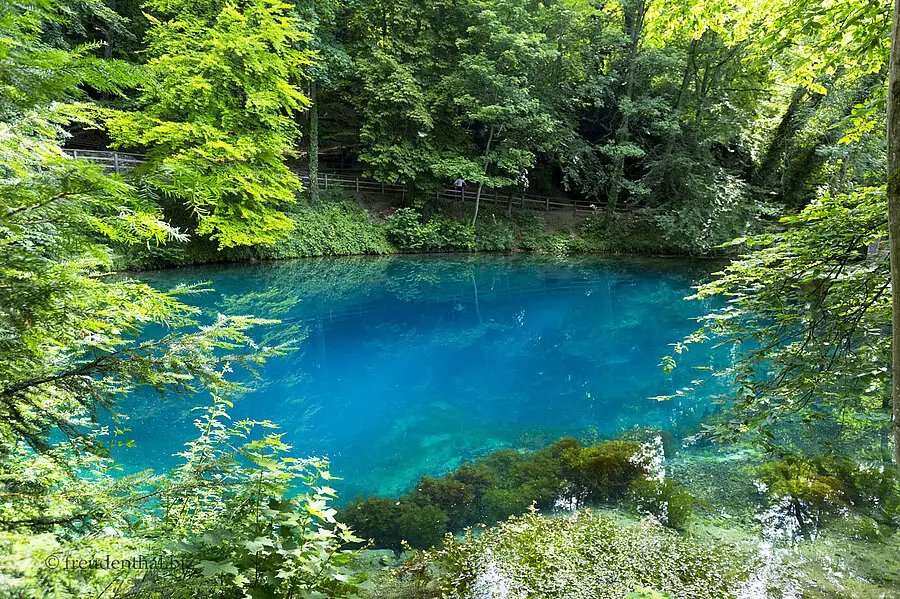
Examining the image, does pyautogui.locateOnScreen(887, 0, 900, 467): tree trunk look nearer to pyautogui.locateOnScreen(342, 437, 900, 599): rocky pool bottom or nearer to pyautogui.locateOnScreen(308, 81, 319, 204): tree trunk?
pyautogui.locateOnScreen(342, 437, 900, 599): rocky pool bottom

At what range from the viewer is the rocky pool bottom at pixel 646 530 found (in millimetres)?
3711

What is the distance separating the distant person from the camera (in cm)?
2614

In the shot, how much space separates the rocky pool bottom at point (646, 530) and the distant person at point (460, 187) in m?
21.1

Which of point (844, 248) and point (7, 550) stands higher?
point (844, 248)

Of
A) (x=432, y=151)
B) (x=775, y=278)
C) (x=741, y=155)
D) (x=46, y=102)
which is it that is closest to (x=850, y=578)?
(x=775, y=278)

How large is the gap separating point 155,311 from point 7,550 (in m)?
1.45

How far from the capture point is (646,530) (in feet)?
14.8

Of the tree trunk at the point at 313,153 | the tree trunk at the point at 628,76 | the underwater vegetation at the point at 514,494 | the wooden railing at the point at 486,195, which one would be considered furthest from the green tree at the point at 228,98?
the tree trunk at the point at 628,76

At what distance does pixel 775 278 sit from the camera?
11.9 feet

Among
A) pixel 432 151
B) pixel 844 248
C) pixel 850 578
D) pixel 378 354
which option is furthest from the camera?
pixel 432 151

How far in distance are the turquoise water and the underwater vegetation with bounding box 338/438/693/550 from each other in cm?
47

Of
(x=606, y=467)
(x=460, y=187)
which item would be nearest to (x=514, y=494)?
(x=606, y=467)

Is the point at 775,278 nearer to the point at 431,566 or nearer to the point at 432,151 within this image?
the point at 431,566

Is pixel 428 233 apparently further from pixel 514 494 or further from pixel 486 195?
pixel 514 494
